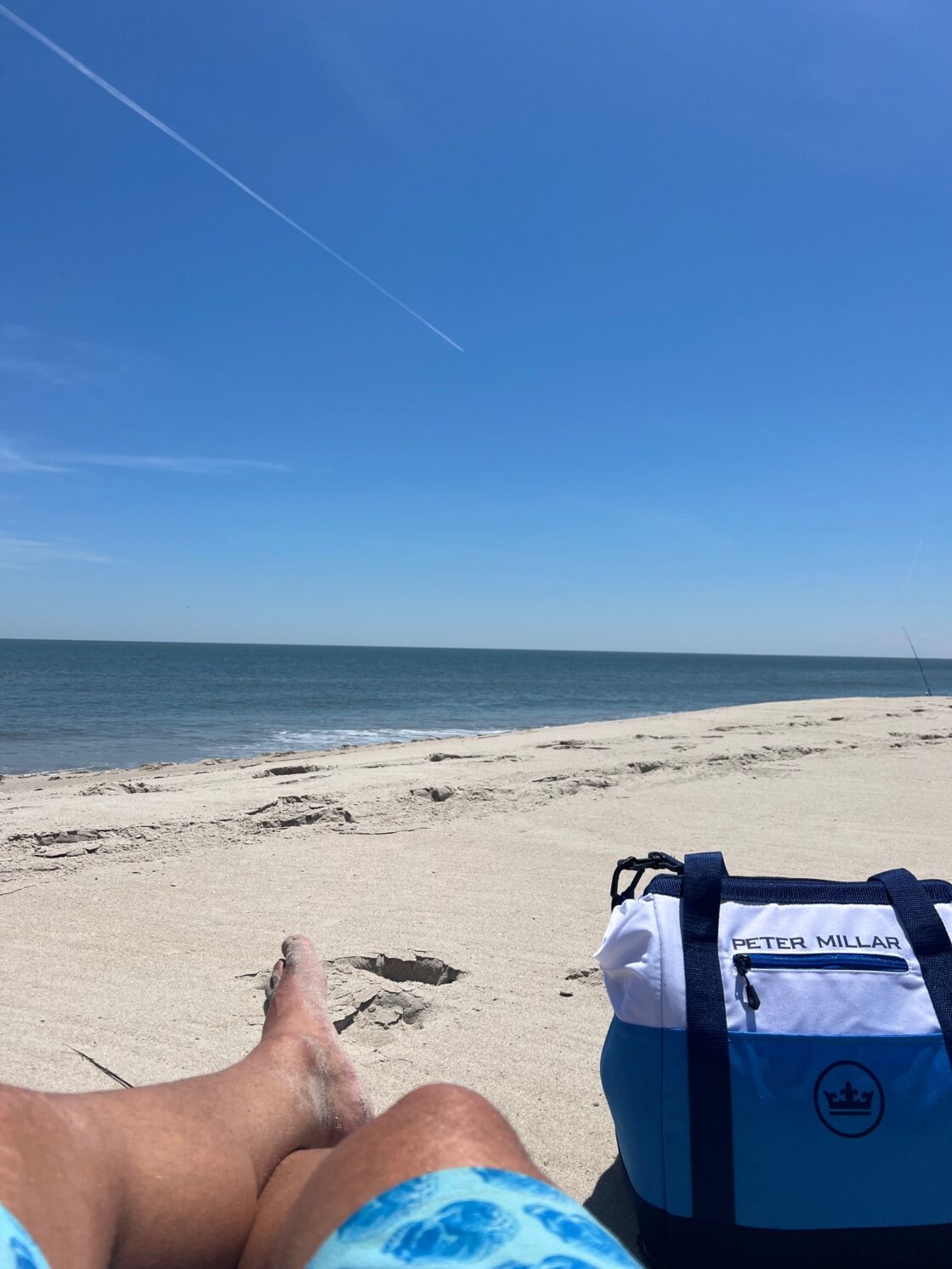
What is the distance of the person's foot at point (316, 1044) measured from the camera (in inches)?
64.2

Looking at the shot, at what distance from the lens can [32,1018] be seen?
248cm

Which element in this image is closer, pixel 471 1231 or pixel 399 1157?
pixel 471 1231

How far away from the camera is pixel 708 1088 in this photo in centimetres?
142

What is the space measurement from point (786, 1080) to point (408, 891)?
2.39m

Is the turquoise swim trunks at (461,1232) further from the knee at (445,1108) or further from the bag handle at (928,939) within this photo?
the bag handle at (928,939)

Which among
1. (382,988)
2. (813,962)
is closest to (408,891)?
(382,988)

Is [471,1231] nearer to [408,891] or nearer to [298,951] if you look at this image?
→ [298,951]

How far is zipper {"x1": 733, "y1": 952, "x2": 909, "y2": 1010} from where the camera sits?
58.0 inches

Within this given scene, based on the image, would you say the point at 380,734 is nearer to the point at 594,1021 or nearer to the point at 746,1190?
the point at 594,1021

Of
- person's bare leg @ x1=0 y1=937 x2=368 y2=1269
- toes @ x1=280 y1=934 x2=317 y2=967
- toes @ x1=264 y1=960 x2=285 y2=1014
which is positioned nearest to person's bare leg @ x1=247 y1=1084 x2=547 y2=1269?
person's bare leg @ x1=0 y1=937 x2=368 y2=1269

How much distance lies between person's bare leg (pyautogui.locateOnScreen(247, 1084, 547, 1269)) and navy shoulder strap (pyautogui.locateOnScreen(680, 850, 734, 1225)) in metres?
0.48

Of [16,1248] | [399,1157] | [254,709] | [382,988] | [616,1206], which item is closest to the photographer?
[16,1248]

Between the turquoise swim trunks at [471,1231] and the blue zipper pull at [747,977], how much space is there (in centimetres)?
61

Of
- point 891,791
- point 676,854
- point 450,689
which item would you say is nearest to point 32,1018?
point 676,854
